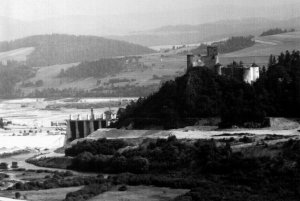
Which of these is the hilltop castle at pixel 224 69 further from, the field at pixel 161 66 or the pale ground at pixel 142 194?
the field at pixel 161 66

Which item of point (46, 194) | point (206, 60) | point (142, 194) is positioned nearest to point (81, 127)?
point (206, 60)

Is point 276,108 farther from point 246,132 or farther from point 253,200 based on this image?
point 253,200

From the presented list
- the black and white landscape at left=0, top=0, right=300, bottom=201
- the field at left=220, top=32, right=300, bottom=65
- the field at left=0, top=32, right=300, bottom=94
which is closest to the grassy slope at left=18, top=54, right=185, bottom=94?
the field at left=0, top=32, right=300, bottom=94

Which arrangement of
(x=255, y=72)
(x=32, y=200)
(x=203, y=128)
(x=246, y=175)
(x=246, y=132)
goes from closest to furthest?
(x=32, y=200) → (x=246, y=175) → (x=246, y=132) → (x=203, y=128) → (x=255, y=72)

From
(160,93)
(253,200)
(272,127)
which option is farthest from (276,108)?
(253,200)

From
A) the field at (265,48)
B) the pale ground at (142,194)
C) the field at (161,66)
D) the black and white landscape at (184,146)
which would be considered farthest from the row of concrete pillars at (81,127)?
the field at (265,48)

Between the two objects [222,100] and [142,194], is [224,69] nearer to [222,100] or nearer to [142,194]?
[222,100]

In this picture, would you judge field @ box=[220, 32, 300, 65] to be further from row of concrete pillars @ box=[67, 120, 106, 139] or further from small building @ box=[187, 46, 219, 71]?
small building @ box=[187, 46, 219, 71]
